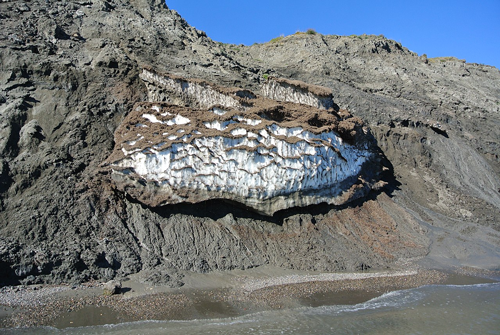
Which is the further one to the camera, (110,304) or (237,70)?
(237,70)

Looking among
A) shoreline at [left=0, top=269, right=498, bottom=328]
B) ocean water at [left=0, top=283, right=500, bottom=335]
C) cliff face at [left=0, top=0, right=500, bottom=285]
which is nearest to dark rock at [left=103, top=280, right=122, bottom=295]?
shoreline at [left=0, top=269, right=498, bottom=328]

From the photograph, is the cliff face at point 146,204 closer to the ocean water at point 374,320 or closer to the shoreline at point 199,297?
the shoreline at point 199,297

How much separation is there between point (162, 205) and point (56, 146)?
A: 4.84m

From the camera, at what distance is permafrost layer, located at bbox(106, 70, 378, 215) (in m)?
13.8

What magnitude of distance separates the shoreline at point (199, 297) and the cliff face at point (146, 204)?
616mm

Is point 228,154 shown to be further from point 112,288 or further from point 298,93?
point 298,93

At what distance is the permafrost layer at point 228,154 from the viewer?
45.2 feet

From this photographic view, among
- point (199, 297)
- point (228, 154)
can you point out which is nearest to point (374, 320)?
point (199, 297)

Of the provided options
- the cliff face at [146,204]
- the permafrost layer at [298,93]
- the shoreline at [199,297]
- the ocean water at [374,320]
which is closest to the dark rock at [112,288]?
the shoreline at [199,297]

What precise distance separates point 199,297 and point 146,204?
13.6 ft

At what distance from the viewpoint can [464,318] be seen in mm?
11789

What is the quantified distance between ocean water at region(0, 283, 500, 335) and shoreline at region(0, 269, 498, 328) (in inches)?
12.8

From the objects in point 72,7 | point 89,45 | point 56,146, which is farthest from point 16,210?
point 72,7

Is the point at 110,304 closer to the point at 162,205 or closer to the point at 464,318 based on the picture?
the point at 162,205
